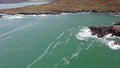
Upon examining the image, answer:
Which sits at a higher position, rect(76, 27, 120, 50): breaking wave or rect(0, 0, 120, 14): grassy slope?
rect(76, 27, 120, 50): breaking wave

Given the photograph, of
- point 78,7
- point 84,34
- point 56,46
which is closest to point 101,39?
point 84,34

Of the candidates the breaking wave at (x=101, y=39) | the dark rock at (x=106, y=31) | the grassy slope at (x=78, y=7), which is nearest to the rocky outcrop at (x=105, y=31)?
the dark rock at (x=106, y=31)

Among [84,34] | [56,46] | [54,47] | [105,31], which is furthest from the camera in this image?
[84,34]

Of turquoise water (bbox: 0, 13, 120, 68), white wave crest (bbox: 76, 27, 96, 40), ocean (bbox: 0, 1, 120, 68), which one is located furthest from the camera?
white wave crest (bbox: 76, 27, 96, 40)

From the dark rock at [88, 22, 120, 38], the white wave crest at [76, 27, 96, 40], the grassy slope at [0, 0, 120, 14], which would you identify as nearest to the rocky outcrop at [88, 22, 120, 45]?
the dark rock at [88, 22, 120, 38]

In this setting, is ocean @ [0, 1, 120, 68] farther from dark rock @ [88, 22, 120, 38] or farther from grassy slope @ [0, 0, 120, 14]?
grassy slope @ [0, 0, 120, 14]

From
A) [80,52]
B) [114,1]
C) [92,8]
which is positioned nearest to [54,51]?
[80,52]

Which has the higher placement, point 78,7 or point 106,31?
point 106,31

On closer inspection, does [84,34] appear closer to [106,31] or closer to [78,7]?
[106,31]

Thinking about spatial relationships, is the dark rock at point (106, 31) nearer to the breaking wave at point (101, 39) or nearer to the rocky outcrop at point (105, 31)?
the rocky outcrop at point (105, 31)
